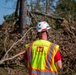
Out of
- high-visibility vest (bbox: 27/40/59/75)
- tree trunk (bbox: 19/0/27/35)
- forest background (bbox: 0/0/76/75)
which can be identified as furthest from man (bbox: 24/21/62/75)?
tree trunk (bbox: 19/0/27/35)

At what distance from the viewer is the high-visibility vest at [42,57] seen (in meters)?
4.71

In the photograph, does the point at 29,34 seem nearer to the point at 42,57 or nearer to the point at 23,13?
the point at 23,13

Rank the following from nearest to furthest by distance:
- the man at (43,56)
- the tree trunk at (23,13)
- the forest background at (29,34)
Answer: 1. the man at (43,56)
2. the forest background at (29,34)
3. the tree trunk at (23,13)

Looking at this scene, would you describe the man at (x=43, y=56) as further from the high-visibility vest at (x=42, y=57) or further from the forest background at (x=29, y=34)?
the forest background at (x=29, y=34)

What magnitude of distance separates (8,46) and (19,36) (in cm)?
95

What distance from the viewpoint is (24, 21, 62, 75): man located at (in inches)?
185

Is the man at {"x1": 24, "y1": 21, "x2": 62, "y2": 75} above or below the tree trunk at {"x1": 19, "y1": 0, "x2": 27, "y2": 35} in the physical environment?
below

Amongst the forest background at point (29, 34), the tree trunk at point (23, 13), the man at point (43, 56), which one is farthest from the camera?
the tree trunk at point (23, 13)

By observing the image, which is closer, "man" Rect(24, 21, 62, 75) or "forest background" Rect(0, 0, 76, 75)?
"man" Rect(24, 21, 62, 75)

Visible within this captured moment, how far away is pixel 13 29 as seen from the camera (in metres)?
12.4

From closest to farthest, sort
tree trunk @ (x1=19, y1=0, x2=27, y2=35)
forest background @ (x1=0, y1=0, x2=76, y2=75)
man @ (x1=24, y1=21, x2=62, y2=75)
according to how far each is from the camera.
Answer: man @ (x1=24, y1=21, x2=62, y2=75) < forest background @ (x1=0, y1=0, x2=76, y2=75) < tree trunk @ (x1=19, y1=0, x2=27, y2=35)

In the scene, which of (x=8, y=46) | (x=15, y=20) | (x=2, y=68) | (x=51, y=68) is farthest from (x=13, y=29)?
(x=51, y=68)

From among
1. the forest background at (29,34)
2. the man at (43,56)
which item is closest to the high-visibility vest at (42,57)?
the man at (43,56)

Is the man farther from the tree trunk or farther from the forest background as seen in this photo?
the tree trunk
